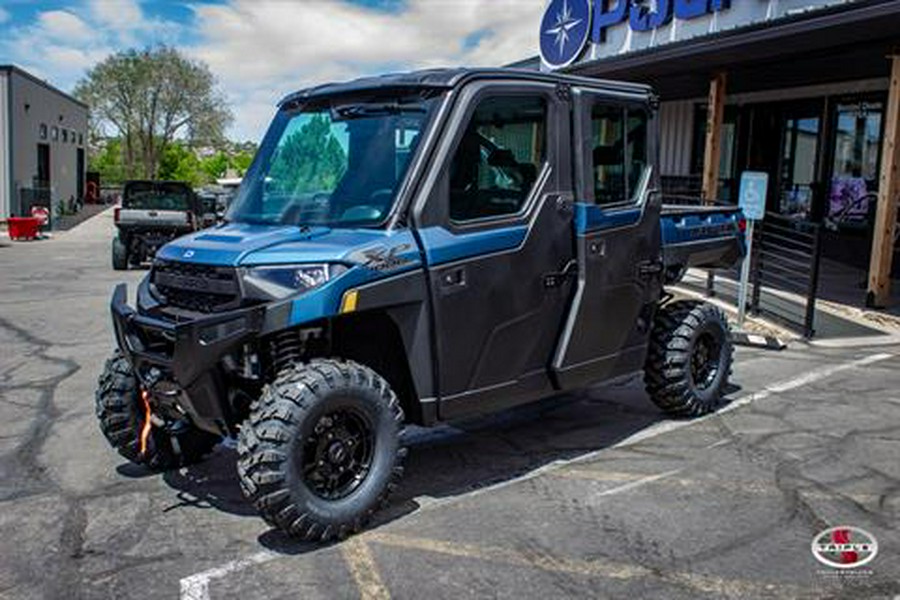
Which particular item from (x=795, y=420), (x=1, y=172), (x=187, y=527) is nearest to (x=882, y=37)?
(x=795, y=420)

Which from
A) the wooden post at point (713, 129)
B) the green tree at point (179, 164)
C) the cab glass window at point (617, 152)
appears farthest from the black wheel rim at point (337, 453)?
the green tree at point (179, 164)

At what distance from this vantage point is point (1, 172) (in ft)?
93.7

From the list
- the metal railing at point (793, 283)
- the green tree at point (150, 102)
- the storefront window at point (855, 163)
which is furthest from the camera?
the green tree at point (150, 102)

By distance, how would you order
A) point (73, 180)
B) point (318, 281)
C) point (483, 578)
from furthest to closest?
point (73, 180), point (318, 281), point (483, 578)

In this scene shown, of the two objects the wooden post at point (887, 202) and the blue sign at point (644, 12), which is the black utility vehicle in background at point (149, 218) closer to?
the blue sign at point (644, 12)

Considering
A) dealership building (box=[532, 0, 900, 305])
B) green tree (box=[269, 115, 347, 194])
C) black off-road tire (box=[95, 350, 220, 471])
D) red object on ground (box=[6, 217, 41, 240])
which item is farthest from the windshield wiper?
red object on ground (box=[6, 217, 41, 240])

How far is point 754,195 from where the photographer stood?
377 inches

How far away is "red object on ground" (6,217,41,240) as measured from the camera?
2433 centimetres

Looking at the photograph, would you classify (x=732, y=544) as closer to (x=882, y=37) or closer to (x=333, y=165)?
(x=333, y=165)

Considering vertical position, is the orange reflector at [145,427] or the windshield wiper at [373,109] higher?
the windshield wiper at [373,109]

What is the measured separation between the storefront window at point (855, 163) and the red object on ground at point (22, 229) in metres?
20.6

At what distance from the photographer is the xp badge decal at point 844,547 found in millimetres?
4000

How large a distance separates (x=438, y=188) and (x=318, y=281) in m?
0.84

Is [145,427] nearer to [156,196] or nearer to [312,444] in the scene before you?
[312,444]
